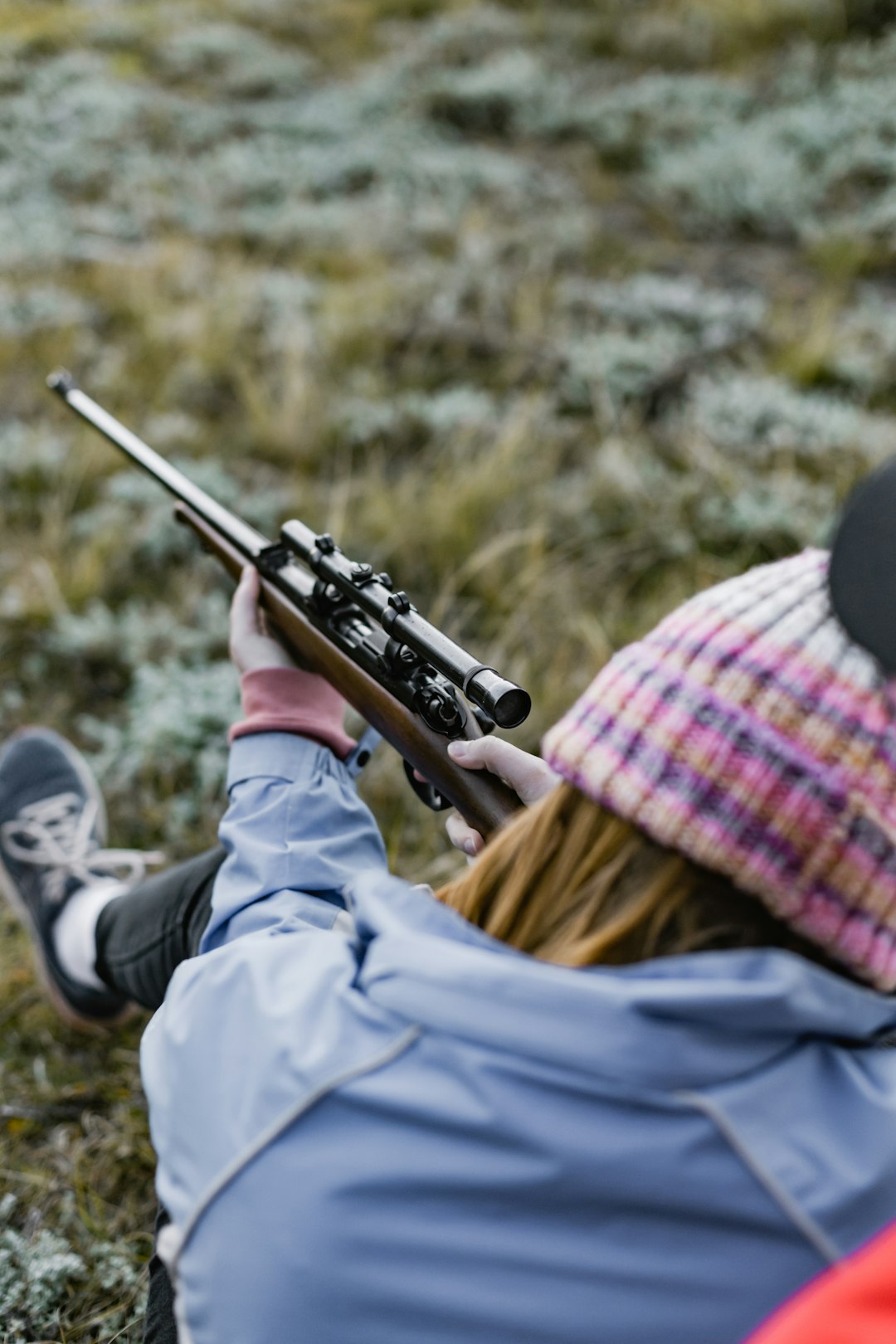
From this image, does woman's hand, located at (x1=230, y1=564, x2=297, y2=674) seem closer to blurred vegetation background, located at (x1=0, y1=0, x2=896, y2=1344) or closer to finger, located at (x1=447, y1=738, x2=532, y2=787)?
finger, located at (x1=447, y1=738, x2=532, y2=787)

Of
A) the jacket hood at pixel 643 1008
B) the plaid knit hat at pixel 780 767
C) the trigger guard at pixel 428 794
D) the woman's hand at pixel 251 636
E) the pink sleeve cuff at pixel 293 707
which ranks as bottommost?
the trigger guard at pixel 428 794

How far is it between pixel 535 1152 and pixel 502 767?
0.98m

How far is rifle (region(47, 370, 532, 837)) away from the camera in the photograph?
1.86 metres

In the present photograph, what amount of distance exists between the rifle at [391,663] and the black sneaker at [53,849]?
957mm

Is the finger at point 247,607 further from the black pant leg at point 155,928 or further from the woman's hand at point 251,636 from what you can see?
the black pant leg at point 155,928

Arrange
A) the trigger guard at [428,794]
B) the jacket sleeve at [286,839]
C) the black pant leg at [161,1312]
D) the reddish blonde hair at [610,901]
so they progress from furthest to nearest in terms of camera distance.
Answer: the trigger guard at [428,794] < the jacket sleeve at [286,839] < the black pant leg at [161,1312] < the reddish blonde hair at [610,901]

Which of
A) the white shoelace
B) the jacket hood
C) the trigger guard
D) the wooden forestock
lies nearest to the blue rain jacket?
the jacket hood

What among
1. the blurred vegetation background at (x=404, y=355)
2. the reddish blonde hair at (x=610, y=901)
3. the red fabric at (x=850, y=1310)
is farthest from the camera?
the blurred vegetation background at (x=404, y=355)

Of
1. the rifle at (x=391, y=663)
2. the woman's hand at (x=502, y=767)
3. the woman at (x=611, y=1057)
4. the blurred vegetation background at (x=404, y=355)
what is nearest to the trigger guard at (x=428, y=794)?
the rifle at (x=391, y=663)

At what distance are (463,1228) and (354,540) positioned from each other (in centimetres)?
334

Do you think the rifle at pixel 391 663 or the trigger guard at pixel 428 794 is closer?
the rifle at pixel 391 663

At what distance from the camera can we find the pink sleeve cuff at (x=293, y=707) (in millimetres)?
2170

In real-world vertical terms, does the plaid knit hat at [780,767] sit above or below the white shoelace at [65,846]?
above

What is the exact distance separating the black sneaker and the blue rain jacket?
155 centimetres
